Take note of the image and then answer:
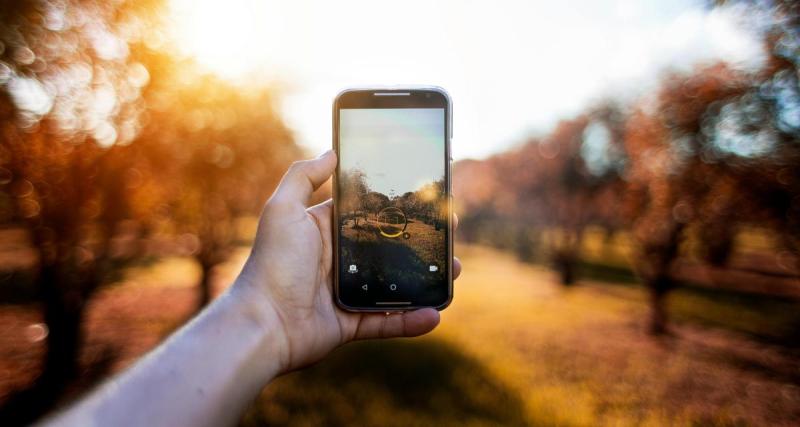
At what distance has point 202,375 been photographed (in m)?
2.69

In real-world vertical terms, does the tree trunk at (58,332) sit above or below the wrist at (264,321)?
below

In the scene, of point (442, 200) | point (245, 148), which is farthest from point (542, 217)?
point (442, 200)

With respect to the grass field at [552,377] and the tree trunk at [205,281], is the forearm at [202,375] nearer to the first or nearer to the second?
the grass field at [552,377]

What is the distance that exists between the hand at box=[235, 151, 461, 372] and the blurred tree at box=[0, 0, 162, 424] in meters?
7.92

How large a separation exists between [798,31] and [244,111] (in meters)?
16.8

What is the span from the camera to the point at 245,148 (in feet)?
62.5

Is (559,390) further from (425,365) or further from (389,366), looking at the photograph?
(389,366)

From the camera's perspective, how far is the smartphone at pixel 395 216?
12.6 ft

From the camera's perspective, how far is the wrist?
123 inches

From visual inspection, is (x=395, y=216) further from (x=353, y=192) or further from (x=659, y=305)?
(x=659, y=305)

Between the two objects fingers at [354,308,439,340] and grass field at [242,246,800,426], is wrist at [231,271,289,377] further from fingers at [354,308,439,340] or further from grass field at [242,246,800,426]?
grass field at [242,246,800,426]

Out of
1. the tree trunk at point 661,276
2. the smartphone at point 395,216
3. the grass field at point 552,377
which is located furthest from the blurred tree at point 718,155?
the smartphone at point 395,216

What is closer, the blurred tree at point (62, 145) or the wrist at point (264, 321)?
the wrist at point (264, 321)

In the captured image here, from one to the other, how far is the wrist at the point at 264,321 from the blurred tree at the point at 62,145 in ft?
26.4
